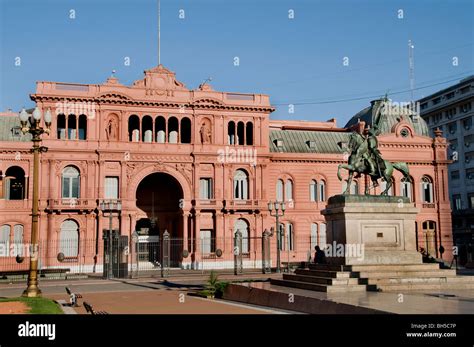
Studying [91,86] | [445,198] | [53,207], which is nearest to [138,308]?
[53,207]

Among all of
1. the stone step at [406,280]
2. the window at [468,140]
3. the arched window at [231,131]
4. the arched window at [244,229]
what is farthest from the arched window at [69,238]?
the window at [468,140]

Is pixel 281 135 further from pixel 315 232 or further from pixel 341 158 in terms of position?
pixel 315 232

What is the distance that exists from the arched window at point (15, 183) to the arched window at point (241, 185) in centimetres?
1870

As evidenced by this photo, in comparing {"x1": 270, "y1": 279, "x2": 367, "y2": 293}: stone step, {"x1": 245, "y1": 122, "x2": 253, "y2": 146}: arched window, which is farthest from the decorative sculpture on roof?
{"x1": 245, "y1": 122, "x2": 253, "y2": 146}: arched window

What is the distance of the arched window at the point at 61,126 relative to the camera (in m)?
50.5

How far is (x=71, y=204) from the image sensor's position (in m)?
49.0

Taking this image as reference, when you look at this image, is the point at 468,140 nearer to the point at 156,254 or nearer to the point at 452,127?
the point at 452,127

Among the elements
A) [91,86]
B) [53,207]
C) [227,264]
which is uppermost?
[91,86]

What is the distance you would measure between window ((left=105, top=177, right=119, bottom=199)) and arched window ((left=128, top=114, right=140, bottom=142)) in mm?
4128

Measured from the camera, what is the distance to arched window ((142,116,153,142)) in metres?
52.8

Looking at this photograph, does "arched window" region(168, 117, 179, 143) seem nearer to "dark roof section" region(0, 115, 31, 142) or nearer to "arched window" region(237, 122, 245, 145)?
"arched window" region(237, 122, 245, 145)

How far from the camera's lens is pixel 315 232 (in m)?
56.7

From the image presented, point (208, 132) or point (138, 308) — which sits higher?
point (208, 132)

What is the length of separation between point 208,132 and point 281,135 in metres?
9.49
